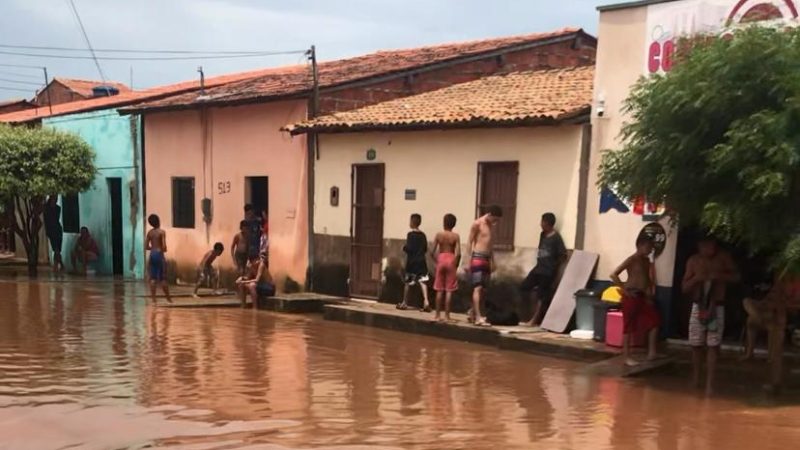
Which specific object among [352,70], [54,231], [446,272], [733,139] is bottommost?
[54,231]

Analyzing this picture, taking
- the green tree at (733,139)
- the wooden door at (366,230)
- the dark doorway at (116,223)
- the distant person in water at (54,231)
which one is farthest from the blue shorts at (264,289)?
the distant person in water at (54,231)

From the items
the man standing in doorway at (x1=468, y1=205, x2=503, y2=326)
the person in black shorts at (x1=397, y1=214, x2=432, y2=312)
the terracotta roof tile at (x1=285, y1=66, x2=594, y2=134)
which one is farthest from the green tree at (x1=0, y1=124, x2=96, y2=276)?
the man standing in doorway at (x1=468, y1=205, x2=503, y2=326)

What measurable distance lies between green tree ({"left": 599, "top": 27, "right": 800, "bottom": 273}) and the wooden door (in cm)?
645

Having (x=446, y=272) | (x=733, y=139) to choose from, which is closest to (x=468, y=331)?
(x=446, y=272)

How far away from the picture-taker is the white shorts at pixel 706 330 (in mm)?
8047

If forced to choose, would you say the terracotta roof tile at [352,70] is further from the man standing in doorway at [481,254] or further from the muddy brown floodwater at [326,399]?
the muddy brown floodwater at [326,399]

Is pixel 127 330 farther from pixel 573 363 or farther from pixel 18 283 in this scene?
pixel 18 283

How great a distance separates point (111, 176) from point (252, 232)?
7.12 metres

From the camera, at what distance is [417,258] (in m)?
12.4

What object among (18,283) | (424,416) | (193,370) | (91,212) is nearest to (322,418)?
(424,416)

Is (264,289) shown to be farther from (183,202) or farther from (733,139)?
(733,139)

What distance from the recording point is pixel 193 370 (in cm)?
852

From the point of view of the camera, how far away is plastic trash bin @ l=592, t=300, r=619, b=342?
9773mm

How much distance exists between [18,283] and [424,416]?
1385cm
